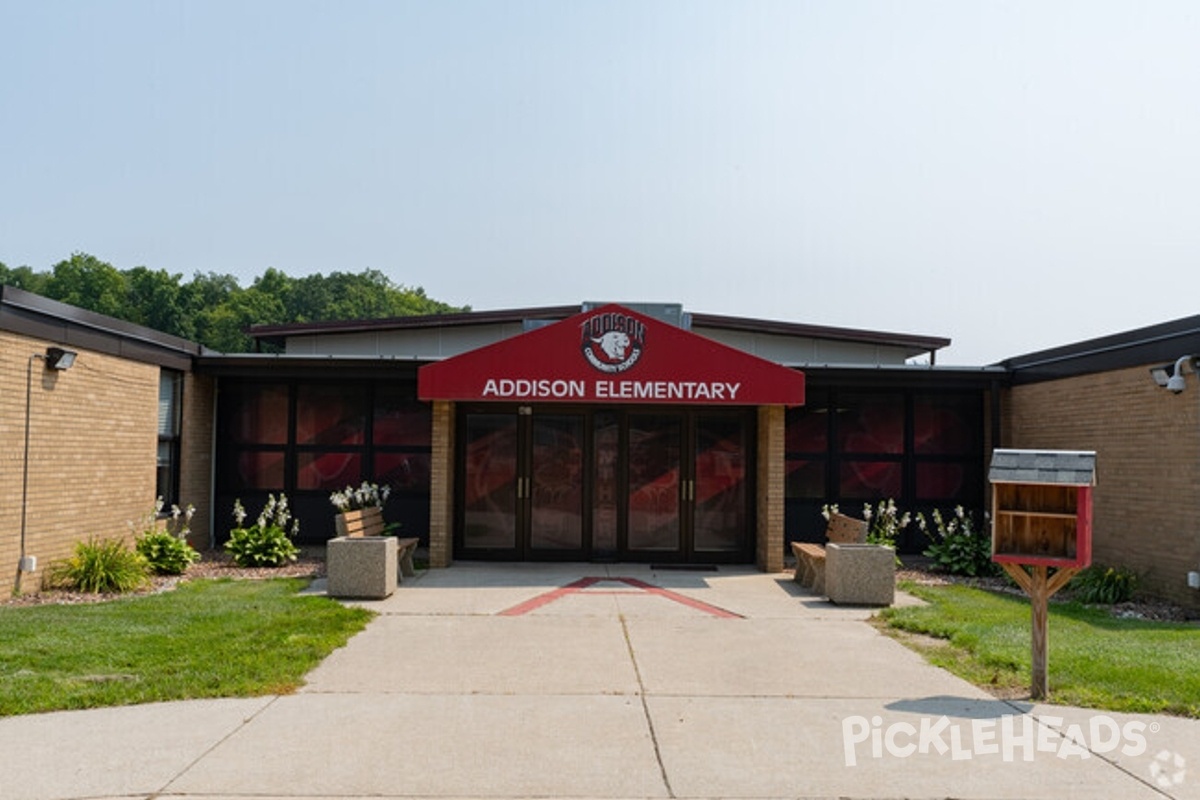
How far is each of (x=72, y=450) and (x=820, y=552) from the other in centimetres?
941

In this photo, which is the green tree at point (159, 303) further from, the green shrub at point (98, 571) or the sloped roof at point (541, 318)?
the green shrub at point (98, 571)

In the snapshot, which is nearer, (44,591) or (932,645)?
(932,645)

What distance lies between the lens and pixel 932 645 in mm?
9273

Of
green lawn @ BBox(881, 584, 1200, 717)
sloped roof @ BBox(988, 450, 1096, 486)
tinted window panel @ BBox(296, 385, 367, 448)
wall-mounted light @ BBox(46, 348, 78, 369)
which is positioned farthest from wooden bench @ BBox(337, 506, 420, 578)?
sloped roof @ BBox(988, 450, 1096, 486)

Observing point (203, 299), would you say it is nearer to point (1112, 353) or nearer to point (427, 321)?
point (427, 321)

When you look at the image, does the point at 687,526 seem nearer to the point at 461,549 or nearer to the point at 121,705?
the point at 461,549

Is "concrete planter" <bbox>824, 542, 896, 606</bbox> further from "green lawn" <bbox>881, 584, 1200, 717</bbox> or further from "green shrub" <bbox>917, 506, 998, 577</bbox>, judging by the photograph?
"green shrub" <bbox>917, 506, 998, 577</bbox>

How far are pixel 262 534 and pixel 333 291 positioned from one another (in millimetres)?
98259

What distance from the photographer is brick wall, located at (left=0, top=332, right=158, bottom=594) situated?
10812 millimetres

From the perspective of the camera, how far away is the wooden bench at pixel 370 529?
12281 millimetres

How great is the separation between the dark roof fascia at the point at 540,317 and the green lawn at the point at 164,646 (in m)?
8.75

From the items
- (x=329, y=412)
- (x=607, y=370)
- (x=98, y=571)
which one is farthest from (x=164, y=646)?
(x=329, y=412)

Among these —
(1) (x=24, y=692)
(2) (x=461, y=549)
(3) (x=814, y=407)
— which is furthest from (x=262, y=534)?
(3) (x=814, y=407)

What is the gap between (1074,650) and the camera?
8.73 m
